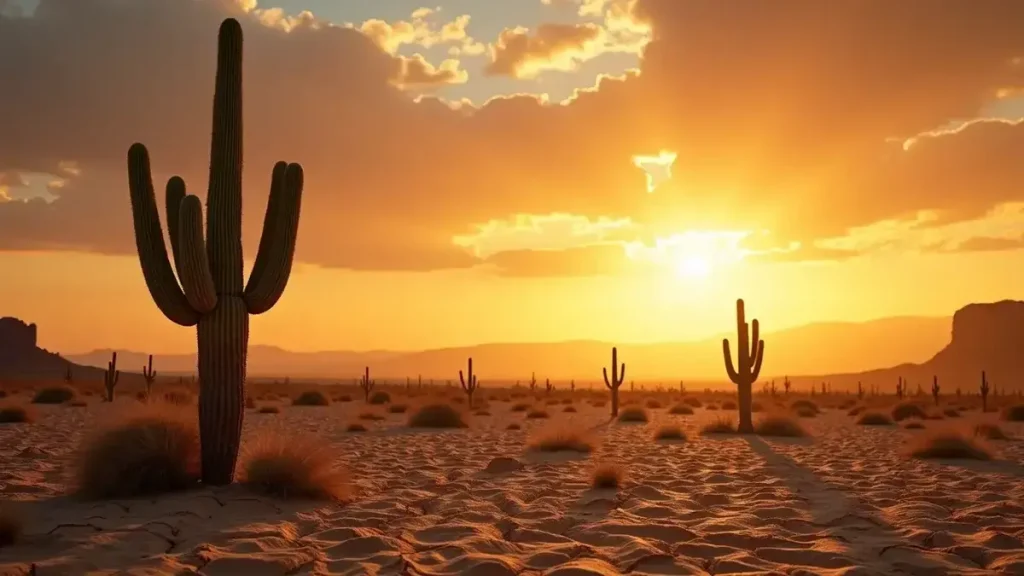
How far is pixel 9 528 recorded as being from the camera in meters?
5.77

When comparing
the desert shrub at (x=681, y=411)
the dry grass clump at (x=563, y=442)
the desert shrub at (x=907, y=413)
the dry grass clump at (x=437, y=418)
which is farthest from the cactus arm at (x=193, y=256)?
the desert shrub at (x=681, y=411)

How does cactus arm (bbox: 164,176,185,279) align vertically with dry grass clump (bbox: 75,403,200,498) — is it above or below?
above

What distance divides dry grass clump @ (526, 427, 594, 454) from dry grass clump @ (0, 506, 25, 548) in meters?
9.71

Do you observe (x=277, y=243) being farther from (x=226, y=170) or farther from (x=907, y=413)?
(x=907, y=413)

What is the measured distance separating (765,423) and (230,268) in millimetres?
15906

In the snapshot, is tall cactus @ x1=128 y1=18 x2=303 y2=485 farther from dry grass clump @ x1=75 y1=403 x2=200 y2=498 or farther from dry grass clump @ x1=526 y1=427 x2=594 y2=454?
dry grass clump @ x1=526 y1=427 x2=594 y2=454

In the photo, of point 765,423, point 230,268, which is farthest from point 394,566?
point 765,423

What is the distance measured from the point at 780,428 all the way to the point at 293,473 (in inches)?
594

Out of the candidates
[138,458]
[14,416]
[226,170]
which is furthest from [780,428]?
[14,416]

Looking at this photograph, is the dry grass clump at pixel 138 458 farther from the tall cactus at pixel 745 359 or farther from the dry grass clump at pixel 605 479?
the tall cactus at pixel 745 359

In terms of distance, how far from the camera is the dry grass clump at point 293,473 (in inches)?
318

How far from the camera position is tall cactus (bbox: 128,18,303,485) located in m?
8.09

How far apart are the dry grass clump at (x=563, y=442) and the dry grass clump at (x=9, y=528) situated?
9705 millimetres

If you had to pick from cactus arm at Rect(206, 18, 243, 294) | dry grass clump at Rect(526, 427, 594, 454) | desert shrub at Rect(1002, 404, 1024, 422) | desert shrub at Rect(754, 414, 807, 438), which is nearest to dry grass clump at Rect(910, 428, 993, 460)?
dry grass clump at Rect(526, 427, 594, 454)
